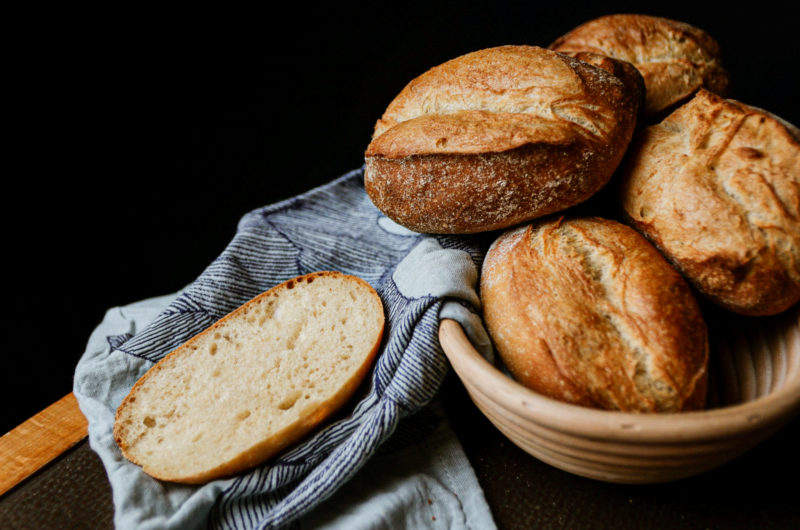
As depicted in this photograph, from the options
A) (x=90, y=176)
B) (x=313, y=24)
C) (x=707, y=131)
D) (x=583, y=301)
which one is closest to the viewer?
(x=583, y=301)

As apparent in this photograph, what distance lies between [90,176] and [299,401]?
3.97ft

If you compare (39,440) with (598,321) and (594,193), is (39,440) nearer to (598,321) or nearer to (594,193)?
(598,321)

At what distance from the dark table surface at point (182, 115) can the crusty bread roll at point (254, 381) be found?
0.90 m

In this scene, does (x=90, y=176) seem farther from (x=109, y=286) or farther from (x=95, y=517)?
(x=95, y=517)

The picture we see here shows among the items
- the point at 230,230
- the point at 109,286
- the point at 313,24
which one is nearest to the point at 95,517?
the point at 109,286

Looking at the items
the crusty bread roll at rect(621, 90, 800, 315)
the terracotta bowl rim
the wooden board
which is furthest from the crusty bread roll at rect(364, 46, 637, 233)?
the wooden board

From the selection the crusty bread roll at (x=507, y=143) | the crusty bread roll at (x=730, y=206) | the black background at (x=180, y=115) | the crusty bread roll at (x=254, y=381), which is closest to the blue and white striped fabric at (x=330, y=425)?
the crusty bread roll at (x=254, y=381)

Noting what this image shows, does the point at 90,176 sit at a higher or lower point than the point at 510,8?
lower

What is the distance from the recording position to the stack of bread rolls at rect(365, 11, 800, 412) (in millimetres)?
957

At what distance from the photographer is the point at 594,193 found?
1.17 metres

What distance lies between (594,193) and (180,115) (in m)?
1.42

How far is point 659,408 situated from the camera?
0.91m

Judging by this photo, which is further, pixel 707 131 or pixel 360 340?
pixel 360 340

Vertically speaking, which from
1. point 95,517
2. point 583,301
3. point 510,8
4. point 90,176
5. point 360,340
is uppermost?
point 510,8
